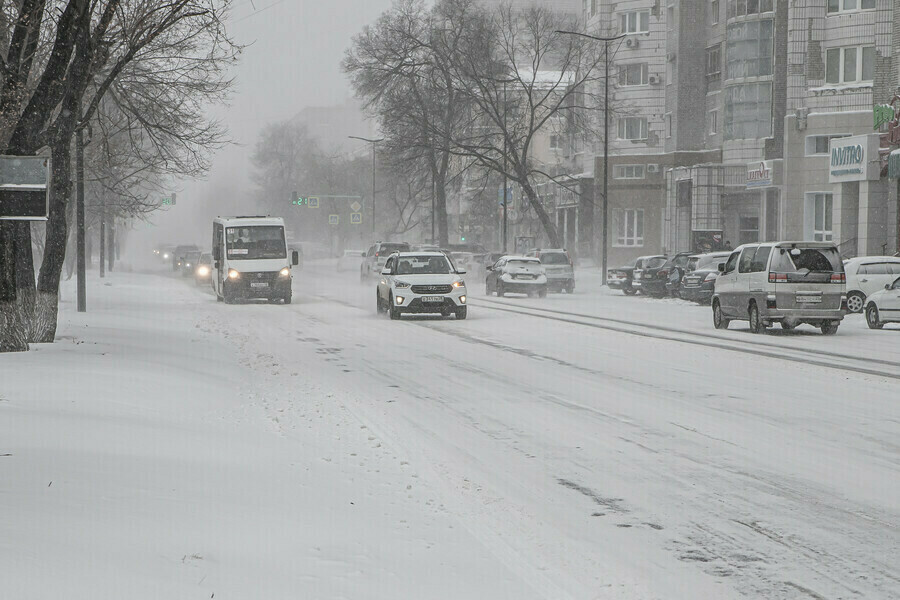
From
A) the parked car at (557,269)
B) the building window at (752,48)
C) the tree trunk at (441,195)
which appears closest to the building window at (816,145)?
the building window at (752,48)

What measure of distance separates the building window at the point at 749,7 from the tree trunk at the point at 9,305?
168 feet

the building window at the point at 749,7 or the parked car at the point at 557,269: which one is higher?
the building window at the point at 749,7

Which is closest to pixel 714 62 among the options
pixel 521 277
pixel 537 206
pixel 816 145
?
pixel 816 145

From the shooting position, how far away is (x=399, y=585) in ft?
17.9

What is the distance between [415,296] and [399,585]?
70.3 ft

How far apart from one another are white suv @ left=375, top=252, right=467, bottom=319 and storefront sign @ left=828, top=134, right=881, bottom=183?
22289 millimetres

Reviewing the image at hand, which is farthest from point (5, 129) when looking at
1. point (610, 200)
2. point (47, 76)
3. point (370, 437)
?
point (610, 200)

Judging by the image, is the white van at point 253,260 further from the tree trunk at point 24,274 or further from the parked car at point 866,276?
the tree trunk at point 24,274

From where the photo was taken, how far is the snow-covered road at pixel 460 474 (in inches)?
222

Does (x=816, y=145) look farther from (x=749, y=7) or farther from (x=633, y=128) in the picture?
(x=633, y=128)

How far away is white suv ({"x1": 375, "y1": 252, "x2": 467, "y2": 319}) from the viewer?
26.9 m

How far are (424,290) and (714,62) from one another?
45446mm

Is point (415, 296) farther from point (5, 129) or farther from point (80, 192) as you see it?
point (5, 129)

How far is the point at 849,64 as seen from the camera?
52.1 m
